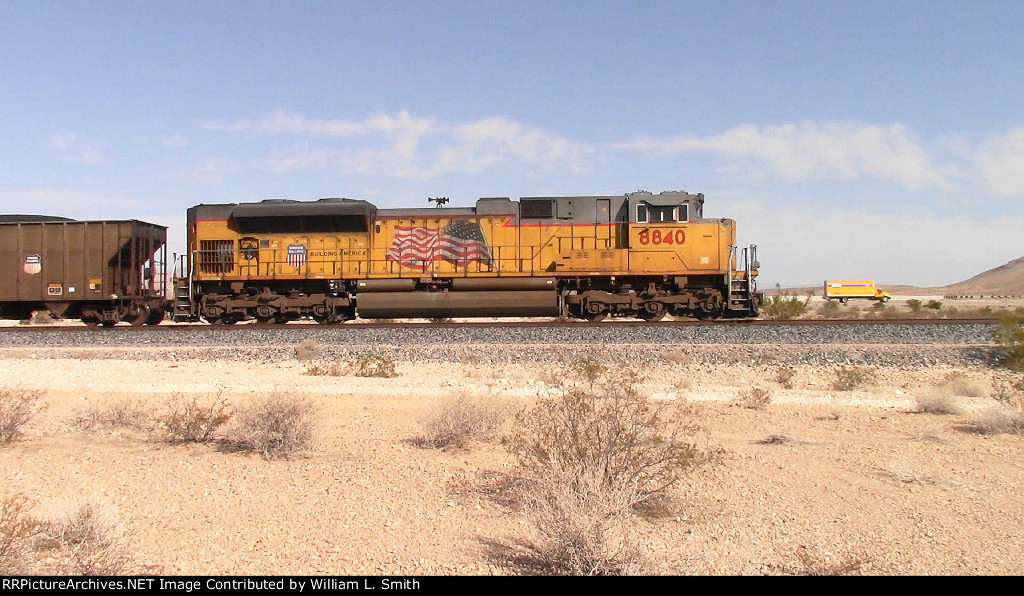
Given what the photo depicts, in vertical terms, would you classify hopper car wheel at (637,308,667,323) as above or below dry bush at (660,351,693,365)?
above

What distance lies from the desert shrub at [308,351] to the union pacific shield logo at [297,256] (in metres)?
4.85

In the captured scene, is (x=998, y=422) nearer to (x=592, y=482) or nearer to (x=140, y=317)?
(x=592, y=482)

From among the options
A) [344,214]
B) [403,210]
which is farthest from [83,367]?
[403,210]

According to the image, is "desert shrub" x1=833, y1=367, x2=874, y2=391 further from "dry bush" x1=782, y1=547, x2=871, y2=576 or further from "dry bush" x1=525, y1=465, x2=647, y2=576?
"dry bush" x1=525, y1=465, x2=647, y2=576

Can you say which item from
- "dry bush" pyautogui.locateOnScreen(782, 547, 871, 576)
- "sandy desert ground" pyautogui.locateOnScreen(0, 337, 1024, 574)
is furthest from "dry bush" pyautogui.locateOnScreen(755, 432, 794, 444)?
"dry bush" pyautogui.locateOnScreen(782, 547, 871, 576)

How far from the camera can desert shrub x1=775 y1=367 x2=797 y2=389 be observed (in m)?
12.2

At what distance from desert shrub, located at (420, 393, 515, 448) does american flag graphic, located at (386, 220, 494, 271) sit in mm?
10881

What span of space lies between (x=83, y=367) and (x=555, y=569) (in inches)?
511

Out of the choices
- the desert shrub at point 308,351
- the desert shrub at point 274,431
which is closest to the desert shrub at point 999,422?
the desert shrub at point 274,431

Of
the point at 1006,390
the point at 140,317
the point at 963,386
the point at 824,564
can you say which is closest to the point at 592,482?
the point at 824,564

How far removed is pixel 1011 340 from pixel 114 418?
17.2m

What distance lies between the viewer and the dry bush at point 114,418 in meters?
7.88

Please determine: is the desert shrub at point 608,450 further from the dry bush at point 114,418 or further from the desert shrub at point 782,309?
the desert shrub at point 782,309

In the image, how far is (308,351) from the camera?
14547 millimetres
